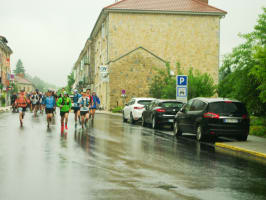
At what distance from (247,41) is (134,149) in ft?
27.0

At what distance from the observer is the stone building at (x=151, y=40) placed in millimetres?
46781

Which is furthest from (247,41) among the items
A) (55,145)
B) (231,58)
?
(55,145)


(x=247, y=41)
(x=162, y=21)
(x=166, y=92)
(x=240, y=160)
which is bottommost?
(x=240, y=160)

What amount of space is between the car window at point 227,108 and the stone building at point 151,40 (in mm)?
32063

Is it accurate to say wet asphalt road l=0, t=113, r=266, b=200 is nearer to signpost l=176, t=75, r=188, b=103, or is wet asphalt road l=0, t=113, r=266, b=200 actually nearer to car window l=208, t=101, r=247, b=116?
car window l=208, t=101, r=247, b=116

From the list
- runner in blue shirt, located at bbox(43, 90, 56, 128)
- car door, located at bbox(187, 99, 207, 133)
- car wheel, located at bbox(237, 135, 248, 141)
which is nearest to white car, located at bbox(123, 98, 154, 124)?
runner in blue shirt, located at bbox(43, 90, 56, 128)

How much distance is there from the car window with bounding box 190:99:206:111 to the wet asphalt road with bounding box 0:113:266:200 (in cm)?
319

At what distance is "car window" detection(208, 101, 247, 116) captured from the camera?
14641 mm

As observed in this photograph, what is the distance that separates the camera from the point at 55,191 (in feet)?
19.9

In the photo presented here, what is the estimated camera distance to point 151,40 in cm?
4881

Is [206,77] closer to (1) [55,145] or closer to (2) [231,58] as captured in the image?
(2) [231,58]

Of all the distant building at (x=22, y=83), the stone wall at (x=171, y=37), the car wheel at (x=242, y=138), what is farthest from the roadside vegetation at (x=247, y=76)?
the distant building at (x=22, y=83)

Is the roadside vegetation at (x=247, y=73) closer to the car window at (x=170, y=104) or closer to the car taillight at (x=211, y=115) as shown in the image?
the car taillight at (x=211, y=115)

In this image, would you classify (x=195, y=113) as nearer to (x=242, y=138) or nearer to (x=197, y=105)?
(x=197, y=105)
